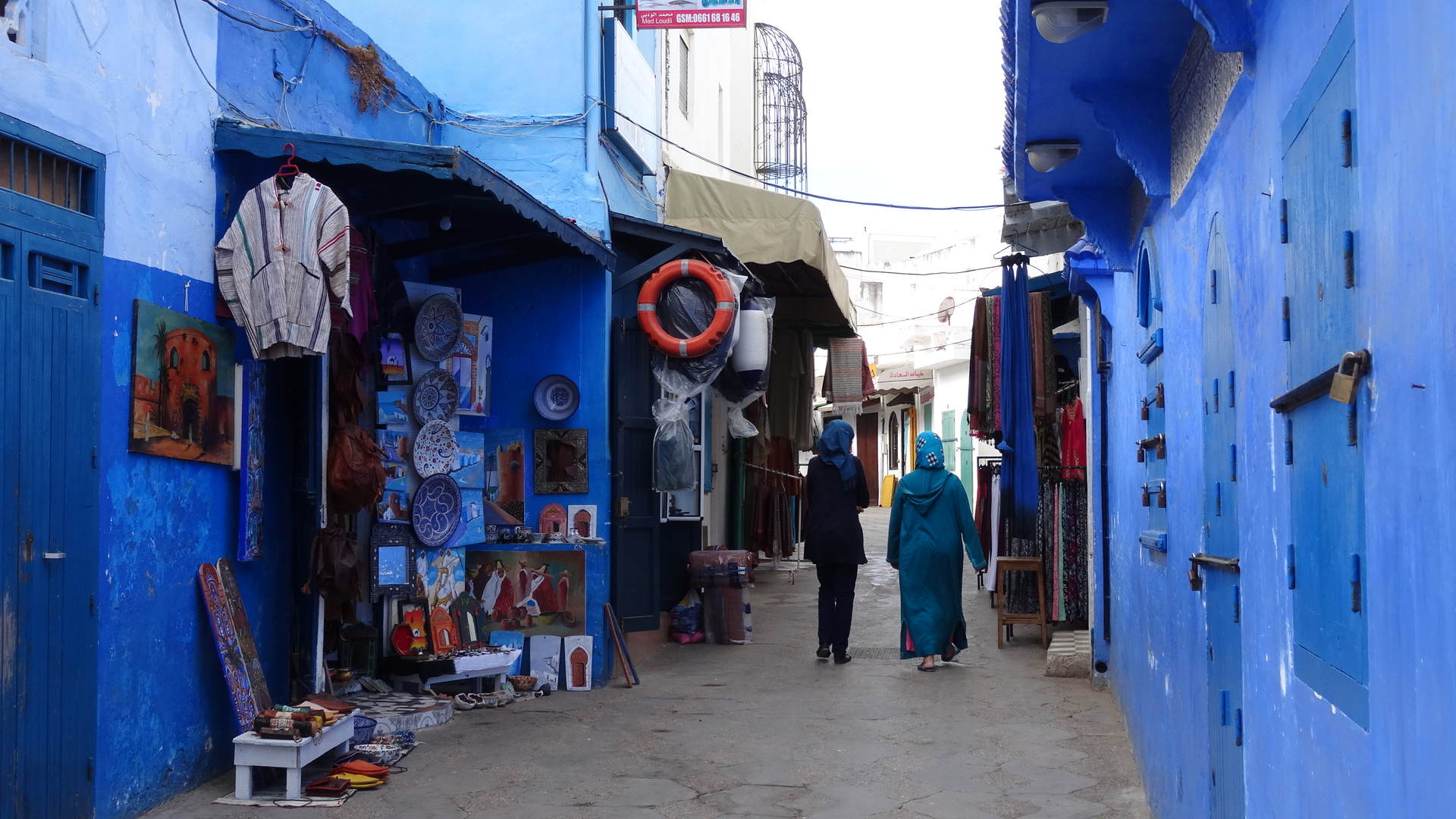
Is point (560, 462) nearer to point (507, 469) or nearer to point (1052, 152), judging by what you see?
point (507, 469)

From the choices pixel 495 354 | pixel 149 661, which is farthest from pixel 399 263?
pixel 149 661

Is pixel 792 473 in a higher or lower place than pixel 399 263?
lower

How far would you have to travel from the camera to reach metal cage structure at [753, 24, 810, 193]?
2273 centimetres

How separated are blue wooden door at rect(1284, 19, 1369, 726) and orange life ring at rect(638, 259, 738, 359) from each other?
7.64 m

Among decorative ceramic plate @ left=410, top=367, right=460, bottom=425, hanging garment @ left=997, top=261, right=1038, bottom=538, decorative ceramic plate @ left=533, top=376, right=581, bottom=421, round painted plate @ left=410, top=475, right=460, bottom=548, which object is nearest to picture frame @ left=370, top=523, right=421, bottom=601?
round painted plate @ left=410, top=475, right=460, bottom=548

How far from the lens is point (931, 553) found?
1051 cm

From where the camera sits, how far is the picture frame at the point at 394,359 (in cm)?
861

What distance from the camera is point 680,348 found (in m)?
10.4

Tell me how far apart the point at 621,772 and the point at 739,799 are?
80cm

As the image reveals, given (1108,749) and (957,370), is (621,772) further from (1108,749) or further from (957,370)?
(957,370)

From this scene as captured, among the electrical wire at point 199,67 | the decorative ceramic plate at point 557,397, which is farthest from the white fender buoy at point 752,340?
the electrical wire at point 199,67

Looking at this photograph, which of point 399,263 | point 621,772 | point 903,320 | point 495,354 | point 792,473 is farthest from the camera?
point 903,320

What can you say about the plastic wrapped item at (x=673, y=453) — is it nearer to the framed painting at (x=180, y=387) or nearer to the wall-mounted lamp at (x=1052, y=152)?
the framed painting at (x=180, y=387)

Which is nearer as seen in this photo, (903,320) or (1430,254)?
(1430,254)
